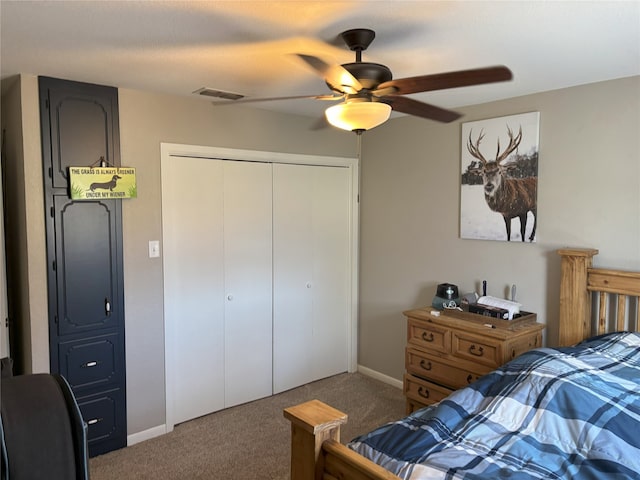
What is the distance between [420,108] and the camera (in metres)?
2.08

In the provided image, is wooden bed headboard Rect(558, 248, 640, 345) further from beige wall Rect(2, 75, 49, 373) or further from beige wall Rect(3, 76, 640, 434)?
beige wall Rect(2, 75, 49, 373)

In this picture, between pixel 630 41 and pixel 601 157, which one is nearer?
pixel 630 41

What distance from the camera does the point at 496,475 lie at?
5.08ft

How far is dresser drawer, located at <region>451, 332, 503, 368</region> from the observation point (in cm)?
286

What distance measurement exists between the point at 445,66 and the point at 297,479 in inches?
81.7

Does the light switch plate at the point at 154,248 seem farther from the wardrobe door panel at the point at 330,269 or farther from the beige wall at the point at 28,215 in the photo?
the wardrobe door panel at the point at 330,269

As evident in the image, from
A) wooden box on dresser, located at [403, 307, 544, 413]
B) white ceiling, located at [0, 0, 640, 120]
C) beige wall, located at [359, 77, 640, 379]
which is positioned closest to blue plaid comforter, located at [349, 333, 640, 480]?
wooden box on dresser, located at [403, 307, 544, 413]

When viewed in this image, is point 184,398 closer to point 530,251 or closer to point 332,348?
point 332,348

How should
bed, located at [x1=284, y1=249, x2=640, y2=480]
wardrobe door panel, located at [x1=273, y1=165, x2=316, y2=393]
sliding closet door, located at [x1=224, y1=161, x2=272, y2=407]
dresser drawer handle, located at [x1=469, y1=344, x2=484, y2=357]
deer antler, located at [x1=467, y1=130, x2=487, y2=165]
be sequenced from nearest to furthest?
bed, located at [x1=284, y1=249, x2=640, y2=480], dresser drawer handle, located at [x1=469, y1=344, x2=484, y2=357], deer antler, located at [x1=467, y1=130, x2=487, y2=165], sliding closet door, located at [x1=224, y1=161, x2=272, y2=407], wardrobe door panel, located at [x1=273, y1=165, x2=316, y2=393]

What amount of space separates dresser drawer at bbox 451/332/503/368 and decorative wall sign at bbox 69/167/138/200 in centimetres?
228

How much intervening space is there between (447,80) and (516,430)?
4.48ft

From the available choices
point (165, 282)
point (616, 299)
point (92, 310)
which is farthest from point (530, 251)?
point (92, 310)

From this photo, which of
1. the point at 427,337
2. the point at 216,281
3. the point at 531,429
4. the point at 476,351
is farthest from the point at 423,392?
the point at 216,281

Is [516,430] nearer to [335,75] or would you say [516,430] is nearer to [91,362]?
[335,75]
